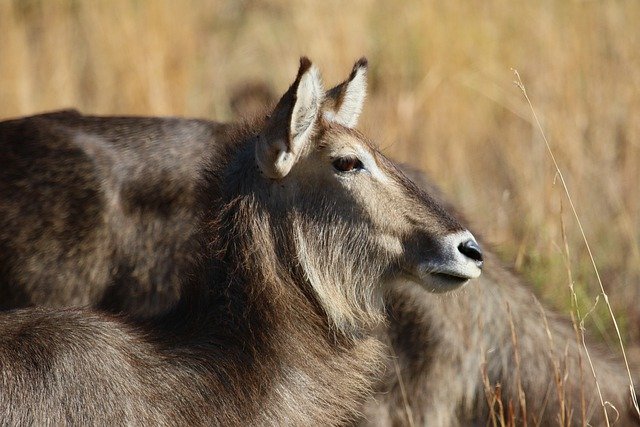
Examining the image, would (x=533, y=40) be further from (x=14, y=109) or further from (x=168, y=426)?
(x=168, y=426)

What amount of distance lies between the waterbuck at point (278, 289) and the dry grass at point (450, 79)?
341 cm

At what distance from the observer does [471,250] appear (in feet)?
14.5

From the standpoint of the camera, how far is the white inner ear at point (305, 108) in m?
4.29

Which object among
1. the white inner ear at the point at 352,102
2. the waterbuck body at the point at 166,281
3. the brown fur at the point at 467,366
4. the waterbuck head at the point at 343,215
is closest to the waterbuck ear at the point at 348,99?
the white inner ear at the point at 352,102

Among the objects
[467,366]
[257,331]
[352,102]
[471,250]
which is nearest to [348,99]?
[352,102]

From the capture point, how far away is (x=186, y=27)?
10.3 metres

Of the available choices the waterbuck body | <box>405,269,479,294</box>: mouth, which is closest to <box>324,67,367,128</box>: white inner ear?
<box>405,269,479,294</box>: mouth

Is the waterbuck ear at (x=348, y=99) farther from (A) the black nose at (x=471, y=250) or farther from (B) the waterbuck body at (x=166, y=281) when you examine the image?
(B) the waterbuck body at (x=166, y=281)

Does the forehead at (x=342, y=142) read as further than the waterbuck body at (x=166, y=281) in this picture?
No

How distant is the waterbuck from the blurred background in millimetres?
3346

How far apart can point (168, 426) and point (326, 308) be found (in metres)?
0.85

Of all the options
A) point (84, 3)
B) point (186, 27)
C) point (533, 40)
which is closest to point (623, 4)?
point (533, 40)

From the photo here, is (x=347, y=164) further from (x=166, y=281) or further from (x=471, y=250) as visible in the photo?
(x=166, y=281)

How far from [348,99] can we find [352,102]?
6 cm
